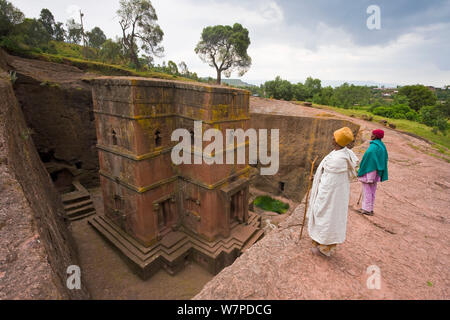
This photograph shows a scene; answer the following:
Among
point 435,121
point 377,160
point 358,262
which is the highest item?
point 435,121

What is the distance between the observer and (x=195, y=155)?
332 inches

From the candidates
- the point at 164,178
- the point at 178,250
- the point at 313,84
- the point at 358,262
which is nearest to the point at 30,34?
the point at 164,178

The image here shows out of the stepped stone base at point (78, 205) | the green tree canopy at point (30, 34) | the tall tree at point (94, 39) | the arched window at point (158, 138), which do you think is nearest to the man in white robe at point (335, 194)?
the arched window at point (158, 138)

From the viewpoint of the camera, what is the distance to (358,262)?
9.86 feet

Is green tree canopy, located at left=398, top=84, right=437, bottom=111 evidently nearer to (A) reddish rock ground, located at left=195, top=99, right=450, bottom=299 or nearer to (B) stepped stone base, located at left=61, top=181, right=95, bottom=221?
(A) reddish rock ground, located at left=195, top=99, right=450, bottom=299

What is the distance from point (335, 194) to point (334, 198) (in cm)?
5

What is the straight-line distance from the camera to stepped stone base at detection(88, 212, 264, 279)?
8.38 meters

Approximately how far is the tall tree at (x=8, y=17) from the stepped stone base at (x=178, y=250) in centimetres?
1758

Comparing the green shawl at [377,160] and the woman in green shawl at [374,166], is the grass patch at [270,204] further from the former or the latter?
the green shawl at [377,160]

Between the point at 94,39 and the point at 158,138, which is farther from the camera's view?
the point at 94,39

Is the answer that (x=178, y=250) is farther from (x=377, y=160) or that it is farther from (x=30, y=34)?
(x=30, y=34)

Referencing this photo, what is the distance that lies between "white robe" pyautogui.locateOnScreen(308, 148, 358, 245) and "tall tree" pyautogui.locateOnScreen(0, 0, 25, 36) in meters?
23.7

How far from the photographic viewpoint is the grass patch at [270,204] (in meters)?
16.0

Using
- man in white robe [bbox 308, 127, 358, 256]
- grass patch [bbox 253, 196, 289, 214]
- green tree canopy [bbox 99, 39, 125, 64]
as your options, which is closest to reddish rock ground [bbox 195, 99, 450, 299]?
man in white robe [bbox 308, 127, 358, 256]
